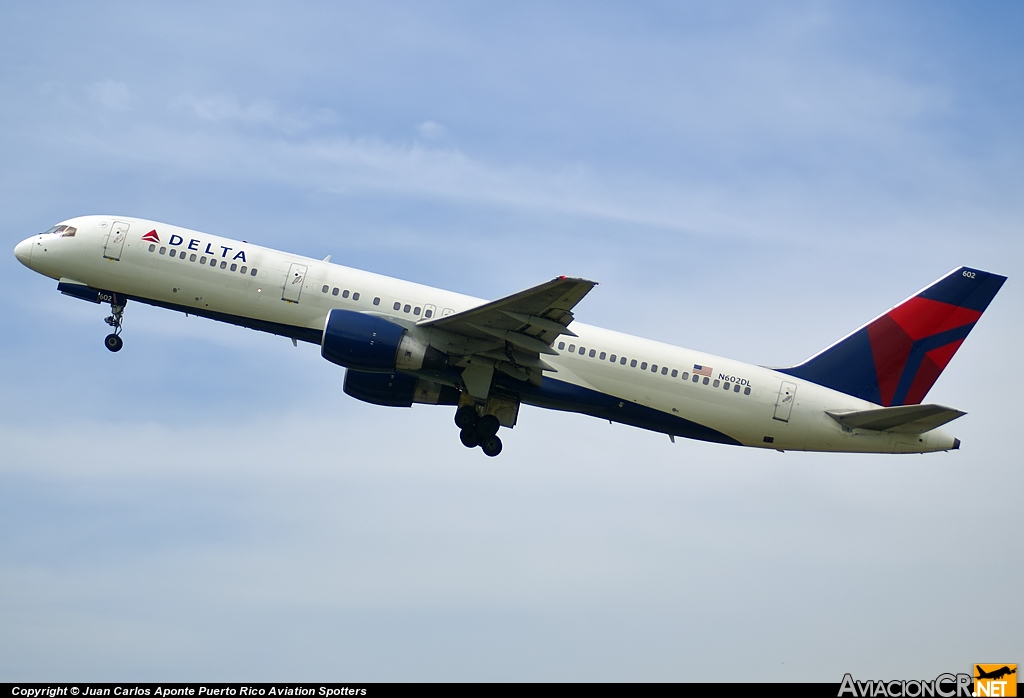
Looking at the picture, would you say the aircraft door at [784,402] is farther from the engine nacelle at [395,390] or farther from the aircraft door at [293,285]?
the aircraft door at [293,285]

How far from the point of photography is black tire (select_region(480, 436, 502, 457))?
36000 millimetres

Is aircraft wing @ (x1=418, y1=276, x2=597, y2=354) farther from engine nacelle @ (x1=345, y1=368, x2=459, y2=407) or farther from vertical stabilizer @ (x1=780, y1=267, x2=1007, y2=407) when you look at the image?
vertical stabilizer @ (x1=780, y1=267, x2=1007, y2=407)

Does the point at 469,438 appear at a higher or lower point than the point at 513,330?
lower

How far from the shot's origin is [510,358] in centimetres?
3403

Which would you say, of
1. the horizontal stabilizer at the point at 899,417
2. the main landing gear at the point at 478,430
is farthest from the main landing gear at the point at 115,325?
the horizontal stabilizer at the point at 899,417

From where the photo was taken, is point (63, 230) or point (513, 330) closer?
point (513, 330)

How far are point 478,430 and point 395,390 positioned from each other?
3763mm

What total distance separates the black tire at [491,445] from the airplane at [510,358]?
5 cm

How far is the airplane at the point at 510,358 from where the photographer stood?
3456 cm

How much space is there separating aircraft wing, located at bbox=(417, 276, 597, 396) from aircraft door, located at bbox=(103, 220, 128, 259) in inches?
427

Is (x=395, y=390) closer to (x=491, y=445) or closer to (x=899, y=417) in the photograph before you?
(x=491, y=445)

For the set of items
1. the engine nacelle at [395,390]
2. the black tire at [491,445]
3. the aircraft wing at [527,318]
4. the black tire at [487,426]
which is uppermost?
the aircraft wing at [527,318]

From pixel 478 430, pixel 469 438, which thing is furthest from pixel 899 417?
pixel 469 438

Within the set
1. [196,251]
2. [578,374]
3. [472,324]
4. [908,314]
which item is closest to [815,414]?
[908,314]
